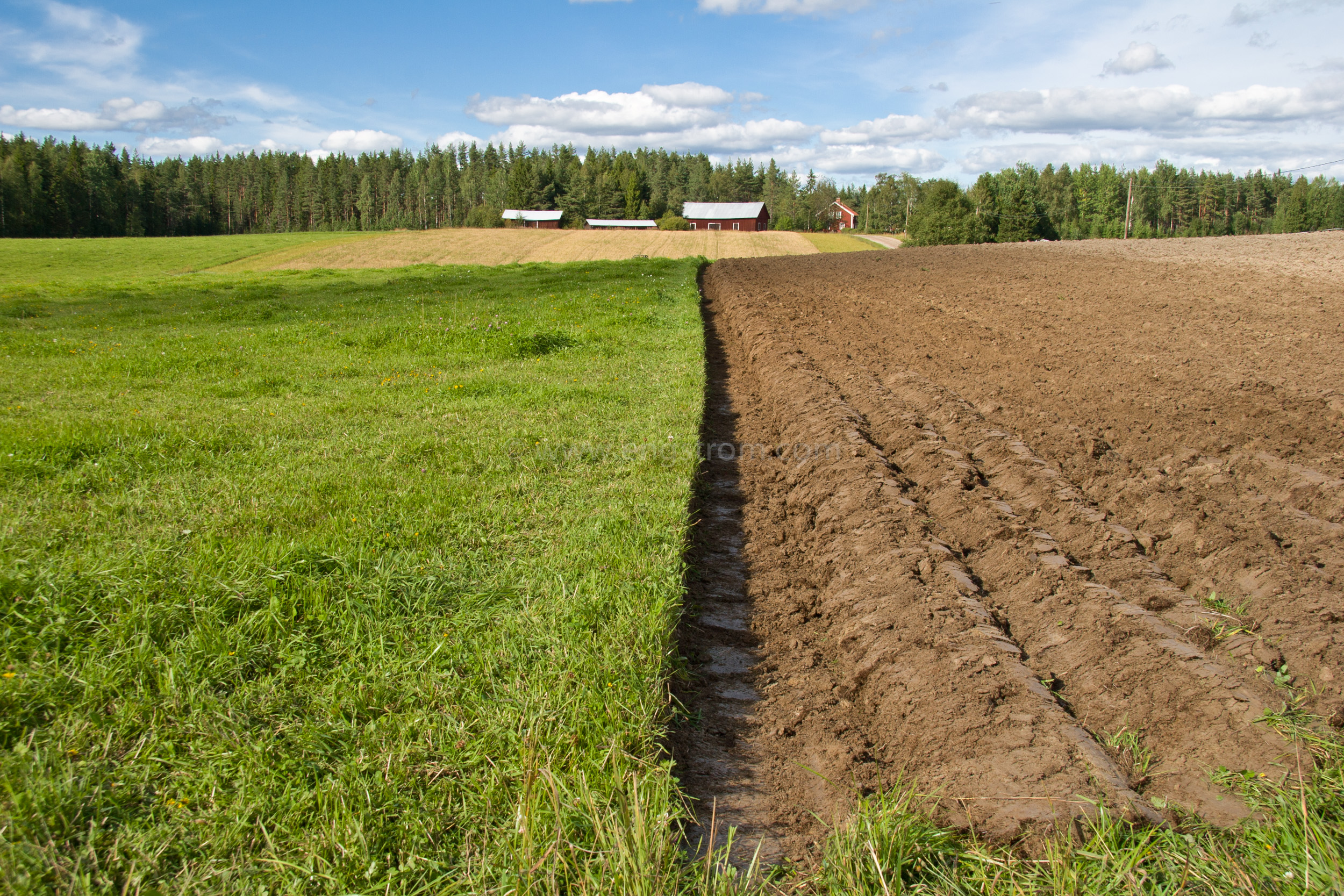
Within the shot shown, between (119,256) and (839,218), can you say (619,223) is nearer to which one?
(839,218)

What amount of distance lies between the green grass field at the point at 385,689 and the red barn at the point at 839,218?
102426mm

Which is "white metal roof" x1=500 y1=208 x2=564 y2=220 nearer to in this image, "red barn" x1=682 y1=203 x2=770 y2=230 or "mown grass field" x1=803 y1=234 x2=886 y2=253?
"red barn" x1=682 y1=203 x2=770 y2=230

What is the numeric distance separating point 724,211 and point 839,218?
73.4 feet

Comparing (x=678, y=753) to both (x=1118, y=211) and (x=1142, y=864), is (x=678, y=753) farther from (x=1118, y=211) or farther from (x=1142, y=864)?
(x=1118, y=211)

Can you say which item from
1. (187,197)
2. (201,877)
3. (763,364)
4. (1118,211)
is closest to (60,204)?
(187,197)

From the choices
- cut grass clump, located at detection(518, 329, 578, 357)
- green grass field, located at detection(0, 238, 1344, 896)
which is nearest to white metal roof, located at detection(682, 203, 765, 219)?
cut grass clump, located at detection(518, 329, 578, 357)

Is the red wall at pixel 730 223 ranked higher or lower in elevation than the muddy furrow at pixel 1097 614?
higher

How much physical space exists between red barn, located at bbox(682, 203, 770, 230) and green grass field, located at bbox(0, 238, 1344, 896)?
85.4 metres

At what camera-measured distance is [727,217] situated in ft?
287

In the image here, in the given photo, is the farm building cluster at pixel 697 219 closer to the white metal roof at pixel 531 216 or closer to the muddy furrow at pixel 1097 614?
the white metal roof at pixel 531 216

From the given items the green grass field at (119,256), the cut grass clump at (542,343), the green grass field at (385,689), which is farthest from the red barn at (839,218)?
the green grass field at (385,689)

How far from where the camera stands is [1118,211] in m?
90.6

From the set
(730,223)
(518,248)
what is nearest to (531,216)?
(730,223)

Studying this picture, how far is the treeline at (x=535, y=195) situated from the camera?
71.5 meters
